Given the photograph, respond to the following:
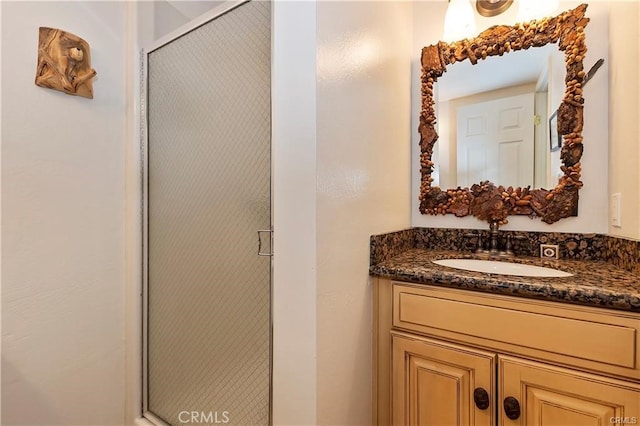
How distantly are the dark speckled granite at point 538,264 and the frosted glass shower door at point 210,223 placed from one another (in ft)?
1.62

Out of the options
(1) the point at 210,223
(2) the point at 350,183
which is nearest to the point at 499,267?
(2) the point at 350,183

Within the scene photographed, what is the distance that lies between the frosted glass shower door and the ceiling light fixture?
1.04 meters

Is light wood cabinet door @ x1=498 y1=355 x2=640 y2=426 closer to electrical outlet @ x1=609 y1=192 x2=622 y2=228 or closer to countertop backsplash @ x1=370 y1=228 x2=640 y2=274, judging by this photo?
countertop backsplash @ x1=370 y1=228 x2=640 y2=274

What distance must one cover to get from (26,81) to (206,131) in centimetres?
60

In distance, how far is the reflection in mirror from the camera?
4.28 ft

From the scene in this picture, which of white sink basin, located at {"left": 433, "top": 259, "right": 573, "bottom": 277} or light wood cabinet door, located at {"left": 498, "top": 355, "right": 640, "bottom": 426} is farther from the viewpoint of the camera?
white sink basin, located at {"left": 433, "top": 259, "right": 573, "bottom": 277}

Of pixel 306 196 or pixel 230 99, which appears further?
pixel 230 99

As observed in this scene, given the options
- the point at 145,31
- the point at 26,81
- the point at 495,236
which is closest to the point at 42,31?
the point at 26,81

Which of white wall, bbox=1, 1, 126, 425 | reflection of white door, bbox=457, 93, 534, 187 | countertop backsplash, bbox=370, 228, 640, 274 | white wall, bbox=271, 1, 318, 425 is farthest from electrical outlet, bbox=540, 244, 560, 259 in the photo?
white wall, bbox=1, 1, 126, 425

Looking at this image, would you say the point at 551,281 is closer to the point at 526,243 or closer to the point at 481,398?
the point at 481,398

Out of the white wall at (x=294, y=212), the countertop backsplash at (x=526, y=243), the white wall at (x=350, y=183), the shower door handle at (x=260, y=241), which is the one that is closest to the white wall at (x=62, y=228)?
the shower door handle at (x=260, y=241)

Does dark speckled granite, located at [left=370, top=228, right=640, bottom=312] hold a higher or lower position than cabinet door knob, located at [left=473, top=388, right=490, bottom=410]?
higher

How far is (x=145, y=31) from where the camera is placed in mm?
1339

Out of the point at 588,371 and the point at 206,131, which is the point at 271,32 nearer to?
the point at 206,131
